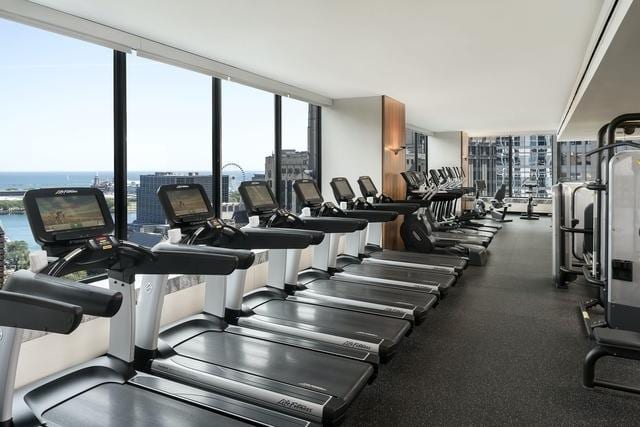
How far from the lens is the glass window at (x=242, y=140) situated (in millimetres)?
5516

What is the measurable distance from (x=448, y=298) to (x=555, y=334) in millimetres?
1273

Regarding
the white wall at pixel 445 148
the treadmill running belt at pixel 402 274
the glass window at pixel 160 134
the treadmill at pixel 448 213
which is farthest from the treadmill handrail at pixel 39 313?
the white wall at pixel 445 148

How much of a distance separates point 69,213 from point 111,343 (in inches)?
32.4

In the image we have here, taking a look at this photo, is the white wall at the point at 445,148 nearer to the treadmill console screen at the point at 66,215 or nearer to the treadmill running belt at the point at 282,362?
the treadmill running belt at the point at 282,362

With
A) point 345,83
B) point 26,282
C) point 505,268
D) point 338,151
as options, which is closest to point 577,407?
point 26,282

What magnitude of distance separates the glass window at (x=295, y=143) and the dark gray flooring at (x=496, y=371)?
303cm

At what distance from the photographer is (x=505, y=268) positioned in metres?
6.46

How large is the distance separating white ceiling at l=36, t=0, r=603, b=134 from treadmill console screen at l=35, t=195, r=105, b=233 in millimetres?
1786

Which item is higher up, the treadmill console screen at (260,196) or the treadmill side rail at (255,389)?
the treadmill console screen at (260,196)

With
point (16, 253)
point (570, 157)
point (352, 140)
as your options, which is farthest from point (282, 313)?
point (570, 157)

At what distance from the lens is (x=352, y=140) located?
25.7 ft

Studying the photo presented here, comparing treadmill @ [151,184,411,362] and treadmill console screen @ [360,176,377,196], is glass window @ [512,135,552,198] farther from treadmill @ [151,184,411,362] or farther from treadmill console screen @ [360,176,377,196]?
treadmill @ [151,184,411,362]

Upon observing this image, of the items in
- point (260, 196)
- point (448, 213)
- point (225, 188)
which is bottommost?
point (448, 213)

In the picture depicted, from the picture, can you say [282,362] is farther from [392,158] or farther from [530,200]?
[530,200]
